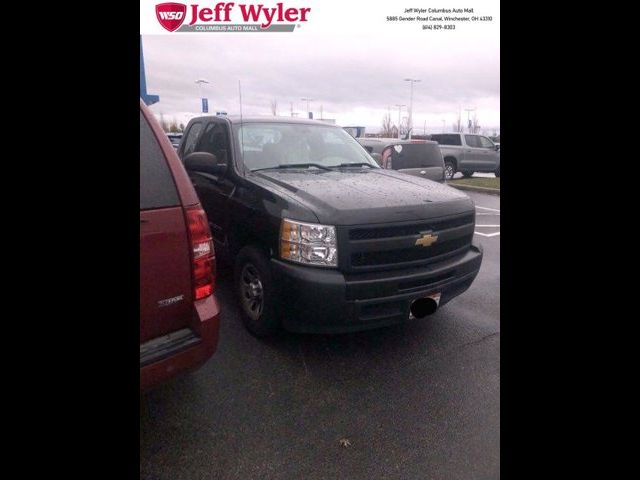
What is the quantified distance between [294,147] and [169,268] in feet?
6.56

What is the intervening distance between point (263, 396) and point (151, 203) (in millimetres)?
1232

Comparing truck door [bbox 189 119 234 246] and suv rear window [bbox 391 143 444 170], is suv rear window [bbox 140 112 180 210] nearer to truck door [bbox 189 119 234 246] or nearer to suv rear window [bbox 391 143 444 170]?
truck door [bbox 189 119 234 246]

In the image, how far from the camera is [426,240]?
2.30m

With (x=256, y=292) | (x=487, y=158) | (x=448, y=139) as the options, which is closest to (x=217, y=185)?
(x=256, y=292)

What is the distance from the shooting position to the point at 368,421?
1.87 metres

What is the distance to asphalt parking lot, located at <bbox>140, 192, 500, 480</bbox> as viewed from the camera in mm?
1616

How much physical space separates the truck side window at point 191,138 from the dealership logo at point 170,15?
57.4 inches

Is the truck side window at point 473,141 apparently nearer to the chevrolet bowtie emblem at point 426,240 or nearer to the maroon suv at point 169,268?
the chevrolet bowtie emblem at point 426,240
